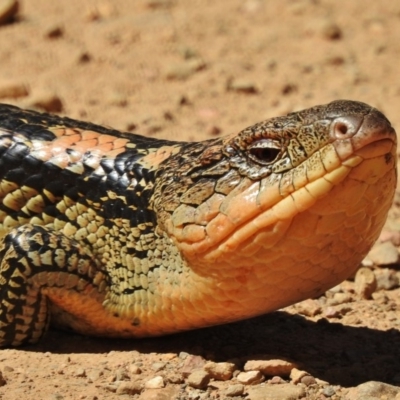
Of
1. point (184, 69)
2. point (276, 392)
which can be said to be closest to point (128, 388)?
point (276, 392)

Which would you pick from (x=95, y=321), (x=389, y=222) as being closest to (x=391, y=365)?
(x=95, y=321)

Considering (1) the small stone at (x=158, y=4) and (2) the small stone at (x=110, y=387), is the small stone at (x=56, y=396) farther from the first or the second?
(1) the small stone at (x=158, y=4)

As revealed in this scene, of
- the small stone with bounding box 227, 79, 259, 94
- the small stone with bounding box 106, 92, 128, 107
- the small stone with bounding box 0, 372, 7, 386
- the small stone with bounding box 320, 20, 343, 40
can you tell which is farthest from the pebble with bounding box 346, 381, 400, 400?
the small stone with bounding box 320, 20, 343, 40

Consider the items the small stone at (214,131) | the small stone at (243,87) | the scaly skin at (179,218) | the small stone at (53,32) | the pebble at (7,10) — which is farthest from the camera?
the pebble at (7,10)

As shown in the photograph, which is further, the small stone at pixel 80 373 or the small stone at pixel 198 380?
the small stone at pixel 80 373

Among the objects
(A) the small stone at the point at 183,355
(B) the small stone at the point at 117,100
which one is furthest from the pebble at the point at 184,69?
(A) the small stone at the point at 183,355

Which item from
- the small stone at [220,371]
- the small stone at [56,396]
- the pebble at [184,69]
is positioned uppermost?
the pebble at [184,69]

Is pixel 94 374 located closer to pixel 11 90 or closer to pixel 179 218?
pixel 179 218
